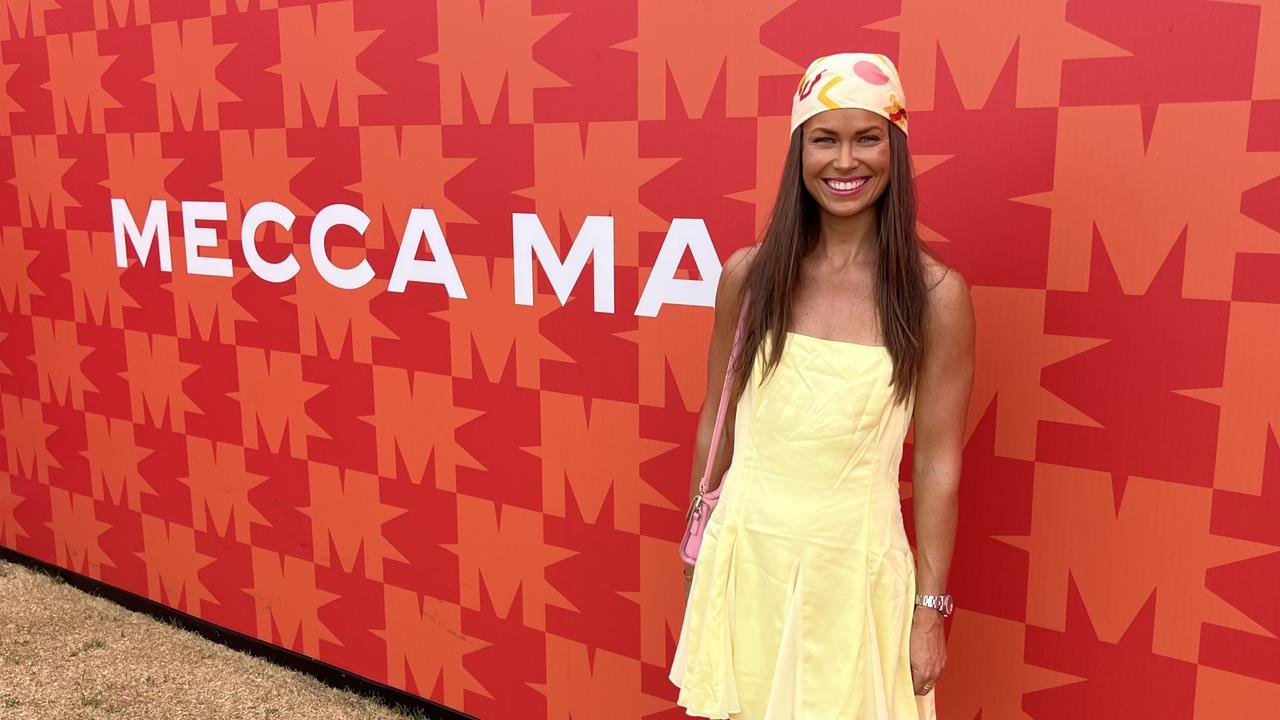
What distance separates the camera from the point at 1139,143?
5.37ft

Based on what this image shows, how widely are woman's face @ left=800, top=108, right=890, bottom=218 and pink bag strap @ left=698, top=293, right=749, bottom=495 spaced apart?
24cm

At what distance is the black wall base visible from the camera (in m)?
2.77

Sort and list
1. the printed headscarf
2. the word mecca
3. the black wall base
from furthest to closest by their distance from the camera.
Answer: the black wall base → the word mecca → the printed headscarf

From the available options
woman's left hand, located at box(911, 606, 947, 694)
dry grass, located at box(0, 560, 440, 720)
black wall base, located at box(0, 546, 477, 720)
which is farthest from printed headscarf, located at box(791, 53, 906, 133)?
dry grass, located at box(0, 560, 440, 720)

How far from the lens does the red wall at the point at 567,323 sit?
5.45 ft

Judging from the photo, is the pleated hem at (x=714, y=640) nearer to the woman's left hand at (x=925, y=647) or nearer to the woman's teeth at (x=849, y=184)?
the woman's left hand at (x=925, y=647)

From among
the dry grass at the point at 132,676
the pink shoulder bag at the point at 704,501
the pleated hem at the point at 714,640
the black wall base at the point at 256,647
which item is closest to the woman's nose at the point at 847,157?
the pink shoulder bag at the point at 704,501

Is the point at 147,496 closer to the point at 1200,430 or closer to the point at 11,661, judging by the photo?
the point at 11,661

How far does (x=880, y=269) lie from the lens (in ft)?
4.82

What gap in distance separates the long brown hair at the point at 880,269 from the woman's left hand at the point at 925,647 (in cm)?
37

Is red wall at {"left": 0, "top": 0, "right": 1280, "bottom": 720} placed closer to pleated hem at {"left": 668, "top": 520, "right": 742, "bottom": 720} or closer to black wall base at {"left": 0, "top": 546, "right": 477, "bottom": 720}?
black wall base at {"left": 0, "top": 546, "right": 477, "bottom": 720}

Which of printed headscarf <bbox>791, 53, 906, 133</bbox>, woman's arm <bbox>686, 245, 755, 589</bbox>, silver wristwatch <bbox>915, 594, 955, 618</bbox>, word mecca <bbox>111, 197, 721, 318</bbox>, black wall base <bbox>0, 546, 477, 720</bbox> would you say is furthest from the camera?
black wall base <bbox>0, 546, 477, 720</bbox>

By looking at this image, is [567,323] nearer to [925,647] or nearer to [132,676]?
[925,647]

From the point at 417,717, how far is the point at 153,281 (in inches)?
63.4
